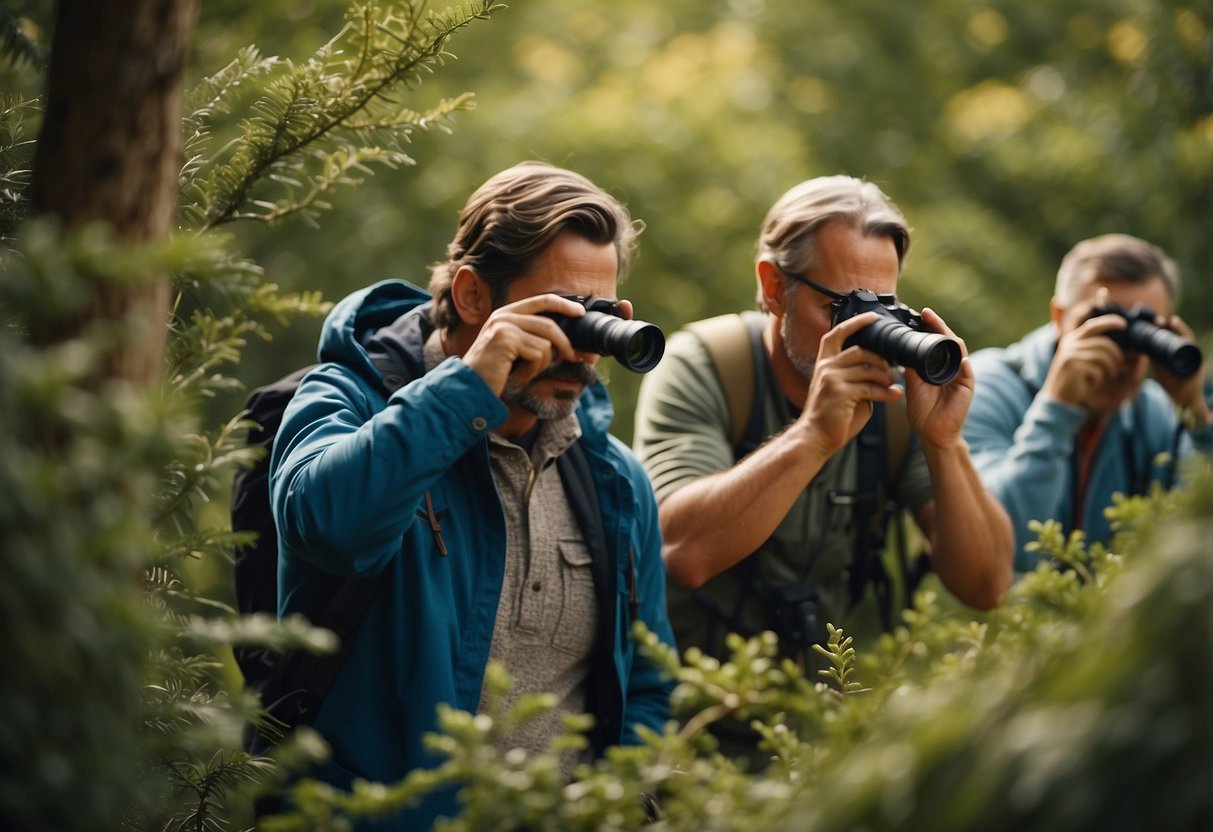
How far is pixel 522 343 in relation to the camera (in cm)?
254

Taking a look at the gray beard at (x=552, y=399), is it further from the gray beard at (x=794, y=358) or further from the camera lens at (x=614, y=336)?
the gray beard at (x=794, y=358)

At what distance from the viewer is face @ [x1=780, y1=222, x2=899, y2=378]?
342 centimetres

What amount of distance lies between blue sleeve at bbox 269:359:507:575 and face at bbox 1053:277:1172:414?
233 cm

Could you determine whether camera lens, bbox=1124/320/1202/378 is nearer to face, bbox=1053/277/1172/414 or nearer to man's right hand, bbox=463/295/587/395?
face, bbox=1053/277/1172/414

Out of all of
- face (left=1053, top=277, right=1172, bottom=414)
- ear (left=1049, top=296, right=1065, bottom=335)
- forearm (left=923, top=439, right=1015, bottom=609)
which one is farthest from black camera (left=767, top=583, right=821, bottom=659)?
ear (left=1049, top=296, right=1065, bottom=335)

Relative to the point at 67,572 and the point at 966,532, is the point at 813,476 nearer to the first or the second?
the point at 966,532

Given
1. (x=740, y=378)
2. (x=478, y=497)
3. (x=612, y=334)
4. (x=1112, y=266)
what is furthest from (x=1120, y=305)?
(x=478, y=497)

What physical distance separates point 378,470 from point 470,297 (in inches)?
26.0

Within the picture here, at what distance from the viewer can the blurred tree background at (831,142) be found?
29.2 ft

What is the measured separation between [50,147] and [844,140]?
13.5 meters

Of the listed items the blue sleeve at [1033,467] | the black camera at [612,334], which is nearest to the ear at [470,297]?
the black camera at [612,334]

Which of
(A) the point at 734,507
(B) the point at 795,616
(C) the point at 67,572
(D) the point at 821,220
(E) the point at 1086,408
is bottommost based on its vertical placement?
(B) the point at 795,616

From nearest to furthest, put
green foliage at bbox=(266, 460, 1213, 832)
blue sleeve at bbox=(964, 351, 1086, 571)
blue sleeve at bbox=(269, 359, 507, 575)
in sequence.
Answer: green foliage at bbox=(266, 460, 1213, 832) < blue sleeve at bbox=(269, 359, 507, 575) < blue sleeve at bbox=(964, 351, 1086, 571)

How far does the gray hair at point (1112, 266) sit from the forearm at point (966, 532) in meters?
1.16
